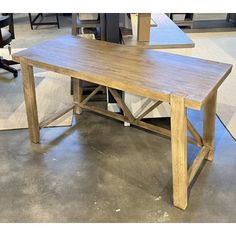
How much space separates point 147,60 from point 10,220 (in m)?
1.19

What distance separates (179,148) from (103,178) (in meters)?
0.61

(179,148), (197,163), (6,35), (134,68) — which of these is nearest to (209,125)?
(197,163)

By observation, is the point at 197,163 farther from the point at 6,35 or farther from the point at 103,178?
the point at 6,35

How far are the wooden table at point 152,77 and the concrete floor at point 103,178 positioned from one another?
0.12m

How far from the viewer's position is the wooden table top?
147 cm

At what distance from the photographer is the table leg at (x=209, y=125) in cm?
188

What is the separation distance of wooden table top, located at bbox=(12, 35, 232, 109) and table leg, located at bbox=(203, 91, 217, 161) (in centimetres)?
27

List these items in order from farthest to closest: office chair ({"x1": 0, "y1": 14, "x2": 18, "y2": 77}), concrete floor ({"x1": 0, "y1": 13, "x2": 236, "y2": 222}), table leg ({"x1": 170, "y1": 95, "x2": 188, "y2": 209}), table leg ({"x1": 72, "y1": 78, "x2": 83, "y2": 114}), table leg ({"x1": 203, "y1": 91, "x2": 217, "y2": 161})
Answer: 1. office chair ({"x1": 0, "y1": 14, "x2": 18, "y2": 77})
2. table leg ({"x1": 72, "y1": 78, "x2": 83, "y2": 114})
3. table leg ({"x1": 203, "y1": 91, "x2": 217, "y2": 161})
4. concrete floor ({"x1": 0, "y1": 13, "x2": 236, "y2": 222})
5. table leg ({"x1": 170, "y1": 95, "x2": 188, "y2": 209})

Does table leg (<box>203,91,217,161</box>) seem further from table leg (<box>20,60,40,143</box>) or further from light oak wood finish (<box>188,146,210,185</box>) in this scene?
table leg (<box>20,60,40,143</box>)

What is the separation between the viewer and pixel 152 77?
5.22ft

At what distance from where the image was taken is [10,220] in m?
1.62

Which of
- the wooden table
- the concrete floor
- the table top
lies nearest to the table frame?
the wooden table

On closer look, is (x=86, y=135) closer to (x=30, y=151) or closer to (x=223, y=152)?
(x=30, y=151)

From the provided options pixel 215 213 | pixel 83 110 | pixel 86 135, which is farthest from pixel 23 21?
pixel 215 213
